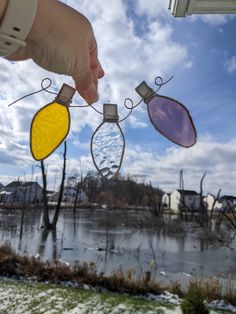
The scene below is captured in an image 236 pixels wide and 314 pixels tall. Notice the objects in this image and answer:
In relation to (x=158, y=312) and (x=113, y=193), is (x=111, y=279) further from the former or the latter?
(x=113, y=193)

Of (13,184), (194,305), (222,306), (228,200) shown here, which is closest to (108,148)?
(194,305)

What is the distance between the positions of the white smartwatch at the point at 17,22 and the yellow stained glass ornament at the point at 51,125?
0.33 metres

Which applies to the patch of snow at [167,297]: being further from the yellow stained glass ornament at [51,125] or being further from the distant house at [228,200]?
the distant house at [228,200]

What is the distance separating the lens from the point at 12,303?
216 inches

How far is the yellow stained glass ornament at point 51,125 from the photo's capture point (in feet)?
3.24

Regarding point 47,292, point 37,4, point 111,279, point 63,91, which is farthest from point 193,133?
point 111,279

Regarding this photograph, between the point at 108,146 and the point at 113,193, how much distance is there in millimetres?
39514

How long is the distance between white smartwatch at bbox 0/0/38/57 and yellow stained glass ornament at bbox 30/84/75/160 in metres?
0.33

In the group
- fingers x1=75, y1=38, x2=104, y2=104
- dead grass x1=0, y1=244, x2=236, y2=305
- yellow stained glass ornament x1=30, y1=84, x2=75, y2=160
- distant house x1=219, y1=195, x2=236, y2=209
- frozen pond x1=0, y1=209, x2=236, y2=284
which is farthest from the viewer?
distant house x1=219, y1=195, x2=236, y2=209

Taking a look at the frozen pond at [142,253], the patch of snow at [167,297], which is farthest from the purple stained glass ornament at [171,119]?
the frozen pond at [142,253]

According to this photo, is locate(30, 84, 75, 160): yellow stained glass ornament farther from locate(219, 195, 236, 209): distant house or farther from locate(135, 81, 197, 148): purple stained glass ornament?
locate(219, 195, 236, 209): distant house

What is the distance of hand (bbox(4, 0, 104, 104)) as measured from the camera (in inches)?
27.5

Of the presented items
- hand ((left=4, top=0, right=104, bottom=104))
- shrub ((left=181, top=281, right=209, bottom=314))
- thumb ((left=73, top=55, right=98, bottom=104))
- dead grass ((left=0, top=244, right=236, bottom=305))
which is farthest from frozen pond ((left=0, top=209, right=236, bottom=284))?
hand ((left=4, top=0, right=104, bottom=104))

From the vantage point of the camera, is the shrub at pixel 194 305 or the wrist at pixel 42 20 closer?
the wrist at pixel 42 20
